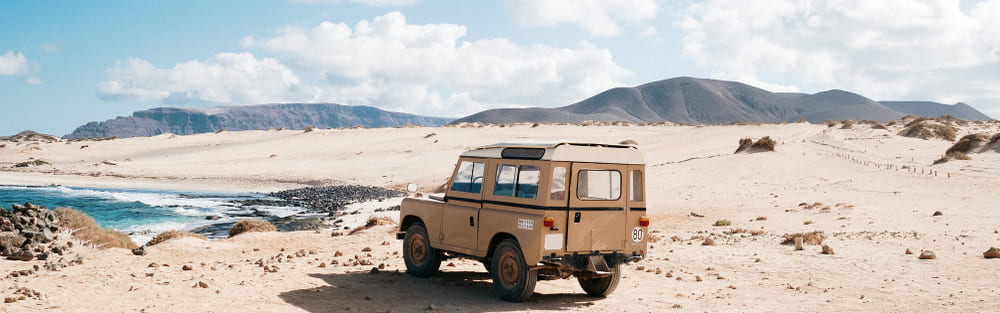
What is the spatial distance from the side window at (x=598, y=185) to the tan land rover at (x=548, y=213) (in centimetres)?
2

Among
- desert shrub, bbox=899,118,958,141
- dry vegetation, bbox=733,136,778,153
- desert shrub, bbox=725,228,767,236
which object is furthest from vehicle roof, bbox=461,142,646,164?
desert shrub, bbox=899,118,958,141

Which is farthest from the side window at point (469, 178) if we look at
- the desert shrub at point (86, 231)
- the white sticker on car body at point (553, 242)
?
the desert shrub at point (86, 231)

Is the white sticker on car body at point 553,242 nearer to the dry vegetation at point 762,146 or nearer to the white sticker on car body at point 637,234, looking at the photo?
the white sticker on car body at point 637,234

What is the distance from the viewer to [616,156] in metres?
11.0

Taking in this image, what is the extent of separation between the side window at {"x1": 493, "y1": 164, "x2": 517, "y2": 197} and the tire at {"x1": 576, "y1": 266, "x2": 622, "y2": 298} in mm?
2255

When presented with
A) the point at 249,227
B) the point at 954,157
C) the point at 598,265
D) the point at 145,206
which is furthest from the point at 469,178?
the point at 954,157

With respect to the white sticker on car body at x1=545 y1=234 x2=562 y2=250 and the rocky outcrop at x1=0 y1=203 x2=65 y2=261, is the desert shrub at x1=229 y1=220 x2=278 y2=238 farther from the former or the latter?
the white sticker on car body at x1=545 y1=234 x2=562 y2=250

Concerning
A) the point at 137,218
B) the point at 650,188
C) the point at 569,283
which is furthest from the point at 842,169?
the point at 137,218

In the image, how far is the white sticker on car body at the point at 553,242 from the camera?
1030 centimetres

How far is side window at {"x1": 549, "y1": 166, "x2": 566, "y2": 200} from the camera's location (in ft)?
34.3

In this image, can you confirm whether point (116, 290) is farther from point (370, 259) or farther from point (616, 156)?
point (616, 156)

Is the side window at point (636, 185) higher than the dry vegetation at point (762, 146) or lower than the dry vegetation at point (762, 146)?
lower

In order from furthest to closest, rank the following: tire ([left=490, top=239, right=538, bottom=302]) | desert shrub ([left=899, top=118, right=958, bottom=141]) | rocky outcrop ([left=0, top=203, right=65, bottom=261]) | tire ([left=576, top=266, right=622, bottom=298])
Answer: desert shrub ([left=899, top=118, right=958, bottom=141])
rocky outcrop ([left=0, top=203, right=65, bottom=261])
tire ([left=576, top=266, right=622, bottom=298])
tire ([left=490, top=239, right=538, bottom=302])

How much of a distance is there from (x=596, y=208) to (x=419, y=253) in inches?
149
